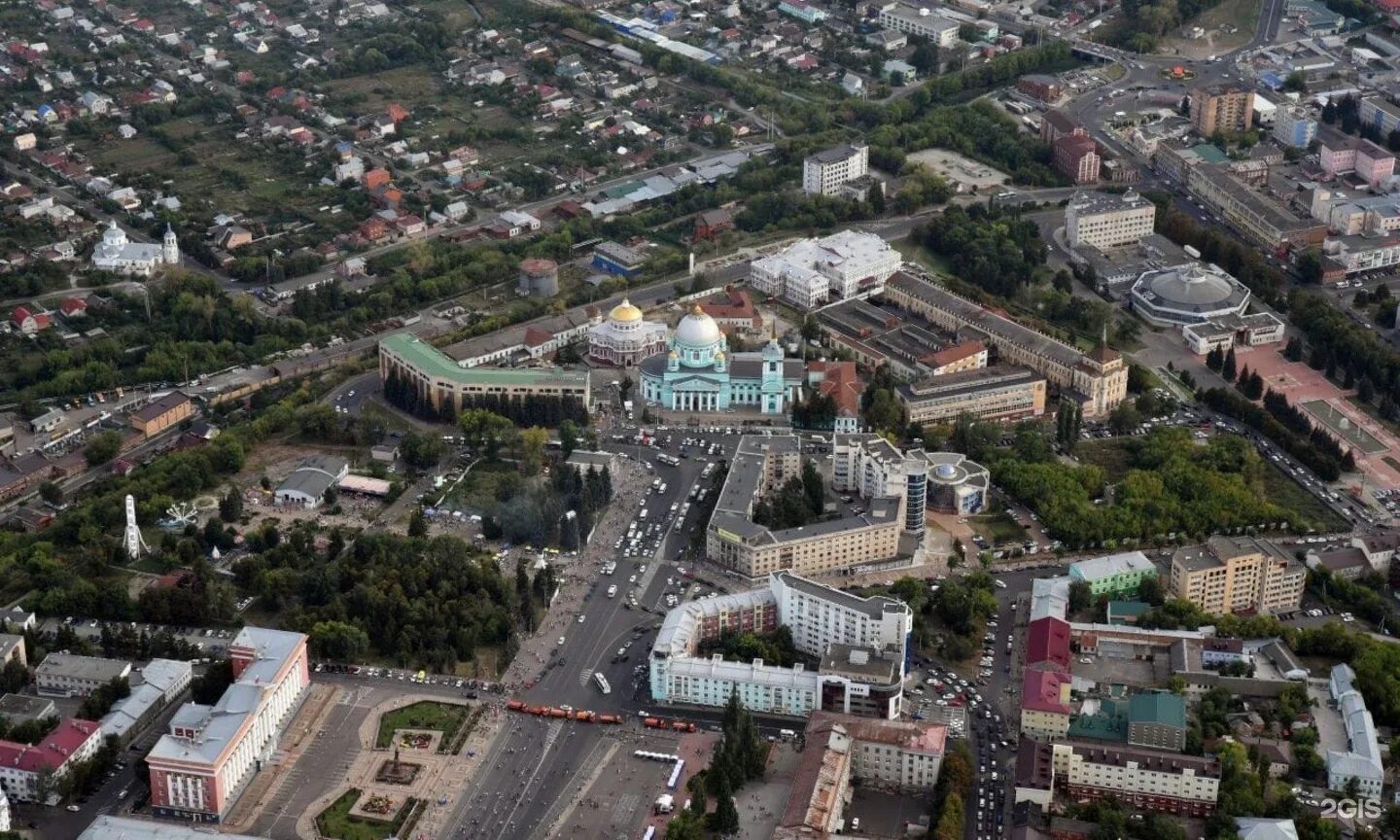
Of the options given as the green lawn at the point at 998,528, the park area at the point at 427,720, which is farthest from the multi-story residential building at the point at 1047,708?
the park area at the point at 427,720

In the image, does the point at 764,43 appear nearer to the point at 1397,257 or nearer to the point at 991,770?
the point at 1397,257

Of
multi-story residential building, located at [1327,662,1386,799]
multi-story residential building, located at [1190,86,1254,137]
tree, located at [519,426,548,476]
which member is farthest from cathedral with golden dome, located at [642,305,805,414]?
multi-story residential building, located at [1190,86,1254,137]

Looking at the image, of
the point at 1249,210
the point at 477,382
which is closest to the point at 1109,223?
the point at 1249,210

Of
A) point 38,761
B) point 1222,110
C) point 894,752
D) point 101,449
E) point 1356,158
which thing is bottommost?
point 1222,110

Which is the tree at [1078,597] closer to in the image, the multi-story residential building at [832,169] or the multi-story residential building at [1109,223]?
the multi-story residential building at [1109,223]

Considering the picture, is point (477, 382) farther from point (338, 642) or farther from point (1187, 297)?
point (1187, 297)

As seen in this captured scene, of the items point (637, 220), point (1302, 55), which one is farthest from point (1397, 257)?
point (637, 220)

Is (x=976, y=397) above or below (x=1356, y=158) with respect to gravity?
above
